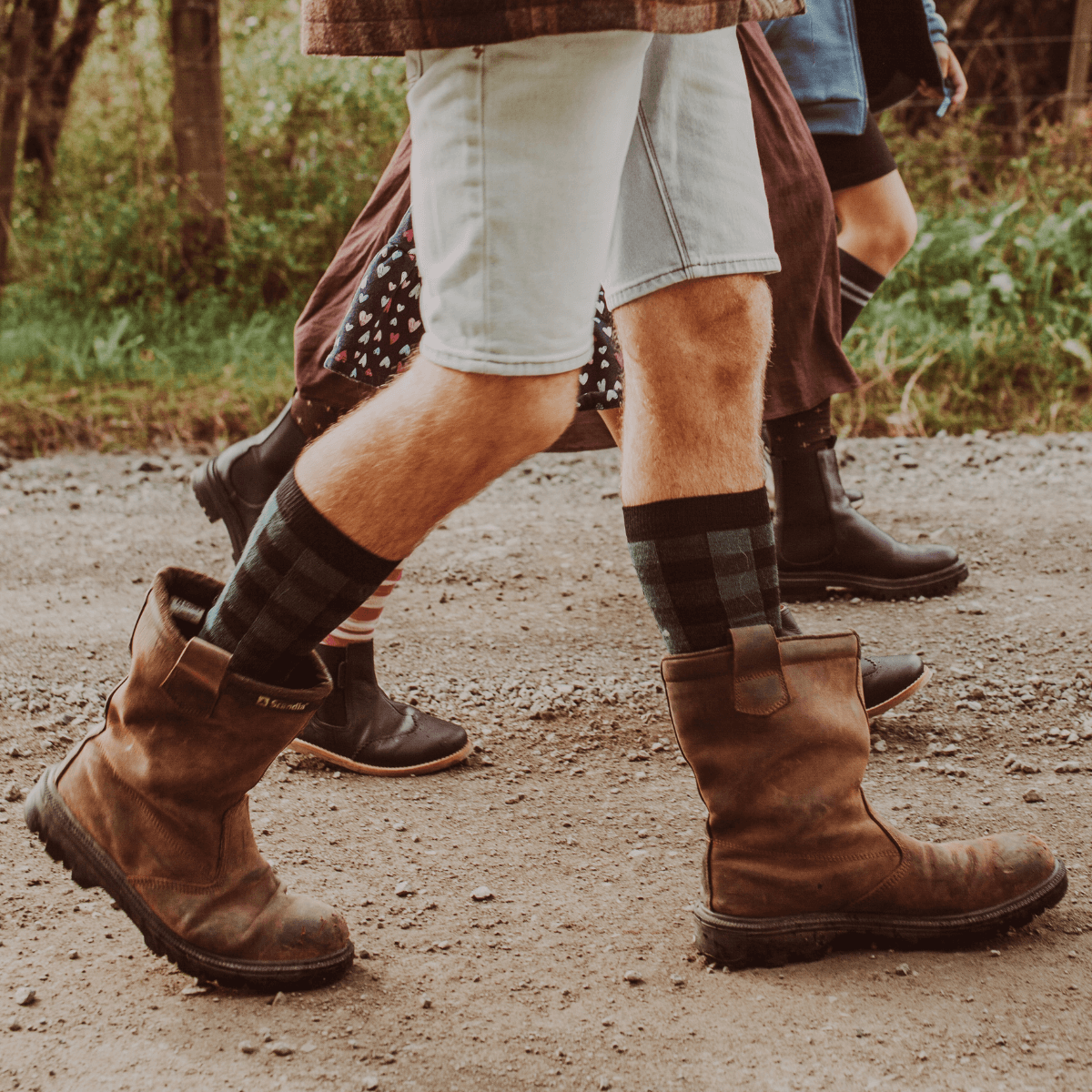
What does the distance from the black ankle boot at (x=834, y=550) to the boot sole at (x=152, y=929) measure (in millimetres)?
1819

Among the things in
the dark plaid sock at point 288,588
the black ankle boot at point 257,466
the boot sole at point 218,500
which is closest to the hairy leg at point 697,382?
the dark plaid sock at point 288,588

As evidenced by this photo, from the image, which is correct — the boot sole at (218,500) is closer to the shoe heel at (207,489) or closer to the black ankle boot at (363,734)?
the shoe heel at (207,489)

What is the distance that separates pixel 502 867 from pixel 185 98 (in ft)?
19.4

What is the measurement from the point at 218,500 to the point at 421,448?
4.21 feet

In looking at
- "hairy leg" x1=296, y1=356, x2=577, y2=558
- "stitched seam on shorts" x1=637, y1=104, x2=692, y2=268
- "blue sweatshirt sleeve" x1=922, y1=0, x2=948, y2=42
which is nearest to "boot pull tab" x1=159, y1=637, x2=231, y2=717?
"hairy leg" x1=296, y1=356, x2=577, y2=558

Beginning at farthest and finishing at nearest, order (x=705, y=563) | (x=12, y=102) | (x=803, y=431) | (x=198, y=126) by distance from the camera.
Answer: (x=198, y=126) < (x=12, y=102) < (x=803, y=431) < (x=705, y=563)

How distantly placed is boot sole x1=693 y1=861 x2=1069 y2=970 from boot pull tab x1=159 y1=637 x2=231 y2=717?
26.7 inches

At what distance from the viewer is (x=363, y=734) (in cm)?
224

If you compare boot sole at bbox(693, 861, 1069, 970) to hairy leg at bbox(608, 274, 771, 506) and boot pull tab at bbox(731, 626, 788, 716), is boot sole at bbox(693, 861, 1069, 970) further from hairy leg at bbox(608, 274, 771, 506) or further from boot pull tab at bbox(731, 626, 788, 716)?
hairy leg at bbox(608, 274, 771, 506)

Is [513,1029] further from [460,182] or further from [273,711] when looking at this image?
[460,182]

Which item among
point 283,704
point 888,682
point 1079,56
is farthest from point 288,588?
point 1079,56

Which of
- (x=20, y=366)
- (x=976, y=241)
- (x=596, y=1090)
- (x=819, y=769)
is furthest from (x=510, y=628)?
(x=976, y=241)

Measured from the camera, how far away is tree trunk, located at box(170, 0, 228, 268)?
21.9 ft

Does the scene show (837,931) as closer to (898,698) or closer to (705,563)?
(705,563)
